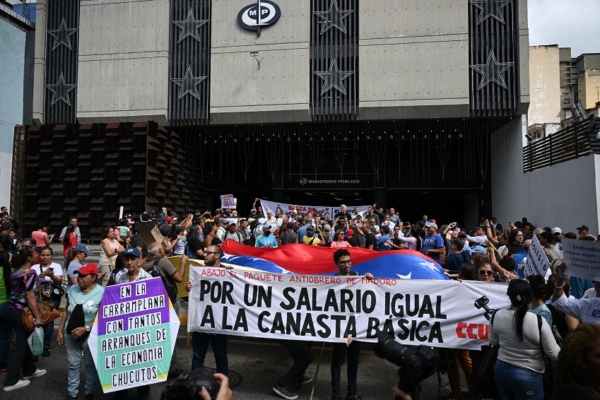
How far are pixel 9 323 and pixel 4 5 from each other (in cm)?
2259

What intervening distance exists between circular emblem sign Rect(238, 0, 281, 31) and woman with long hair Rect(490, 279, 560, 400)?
19759 mm

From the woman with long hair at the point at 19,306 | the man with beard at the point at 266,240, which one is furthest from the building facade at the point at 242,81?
the woman with long hair at the point at 19,306

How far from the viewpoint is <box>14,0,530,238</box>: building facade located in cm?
1944

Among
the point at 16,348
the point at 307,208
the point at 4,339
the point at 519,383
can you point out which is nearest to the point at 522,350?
the point at 519,383

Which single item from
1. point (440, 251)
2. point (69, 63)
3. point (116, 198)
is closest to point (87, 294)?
point (440, 251)

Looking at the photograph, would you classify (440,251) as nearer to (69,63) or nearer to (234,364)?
(234,364)

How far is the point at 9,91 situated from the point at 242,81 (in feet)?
39.5

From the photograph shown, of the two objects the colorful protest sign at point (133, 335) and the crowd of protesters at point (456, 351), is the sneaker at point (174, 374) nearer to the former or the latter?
the crowd of protesters at point (456, 351)

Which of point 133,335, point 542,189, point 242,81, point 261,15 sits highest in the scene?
point 261,15

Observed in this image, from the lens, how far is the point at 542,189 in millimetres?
16156

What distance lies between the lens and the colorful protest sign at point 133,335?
4609 millimetres

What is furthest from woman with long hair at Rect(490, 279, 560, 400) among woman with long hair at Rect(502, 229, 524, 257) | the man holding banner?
woman with long hair at Rect(502, 229, 524, 257)

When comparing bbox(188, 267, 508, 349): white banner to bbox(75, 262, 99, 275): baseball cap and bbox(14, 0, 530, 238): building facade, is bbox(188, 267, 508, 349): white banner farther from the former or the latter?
bbox(14, 0, 530, 238): building facade

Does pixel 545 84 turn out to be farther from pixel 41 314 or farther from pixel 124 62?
pixel 41 314
